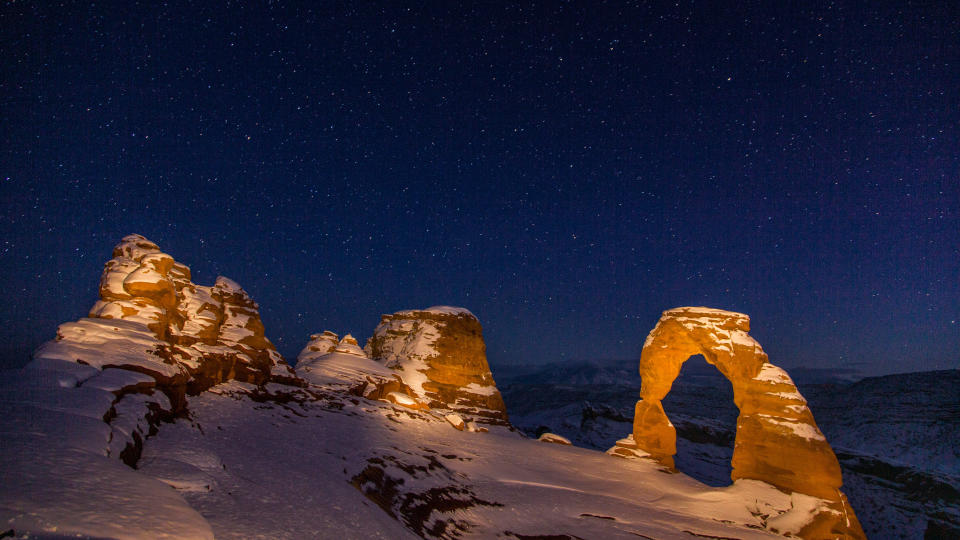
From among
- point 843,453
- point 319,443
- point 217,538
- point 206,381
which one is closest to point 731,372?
point 319,443

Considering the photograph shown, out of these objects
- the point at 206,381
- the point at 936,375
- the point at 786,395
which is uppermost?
the point at 936,375

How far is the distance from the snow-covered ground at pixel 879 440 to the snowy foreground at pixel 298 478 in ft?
148

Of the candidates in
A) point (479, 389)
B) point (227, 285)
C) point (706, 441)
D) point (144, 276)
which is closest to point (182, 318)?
point (144, 276)

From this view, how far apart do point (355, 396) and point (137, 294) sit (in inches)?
558

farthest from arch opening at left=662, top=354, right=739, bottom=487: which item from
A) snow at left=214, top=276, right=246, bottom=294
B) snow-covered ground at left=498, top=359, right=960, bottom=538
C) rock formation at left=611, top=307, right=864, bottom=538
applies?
snow at left=214, top=276, right=246, bottom=294

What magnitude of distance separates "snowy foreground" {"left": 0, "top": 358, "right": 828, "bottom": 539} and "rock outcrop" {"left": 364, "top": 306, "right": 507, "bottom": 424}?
511 inches

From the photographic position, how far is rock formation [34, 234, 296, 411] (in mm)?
13359

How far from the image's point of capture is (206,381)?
63.1 ft

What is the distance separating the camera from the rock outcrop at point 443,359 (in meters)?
38.2

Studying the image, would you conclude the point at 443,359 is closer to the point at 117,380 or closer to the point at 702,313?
the point at 702,313

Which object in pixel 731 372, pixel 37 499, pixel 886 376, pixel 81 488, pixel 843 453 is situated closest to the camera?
pixel 37 499

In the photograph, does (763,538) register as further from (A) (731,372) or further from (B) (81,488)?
(B) (81,488)

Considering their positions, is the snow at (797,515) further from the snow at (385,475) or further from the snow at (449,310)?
the snow at (449,310)

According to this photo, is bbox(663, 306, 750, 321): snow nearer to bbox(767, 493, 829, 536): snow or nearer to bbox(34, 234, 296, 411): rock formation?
bbox(767, 493, 829, 536): snow
